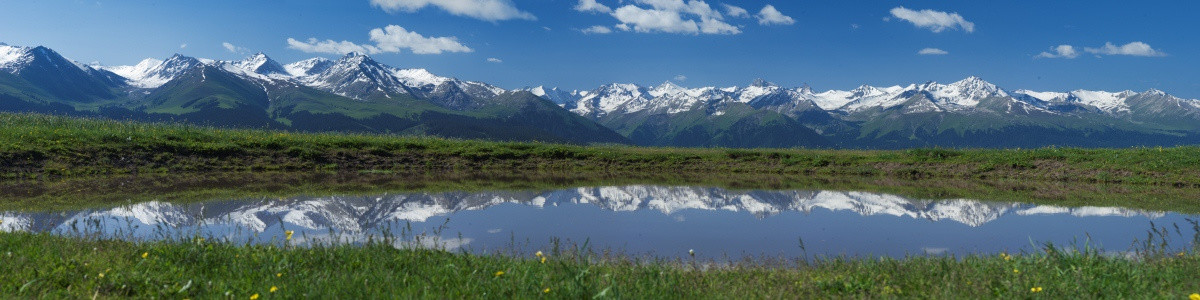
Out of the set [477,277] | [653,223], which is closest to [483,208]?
[653,223]

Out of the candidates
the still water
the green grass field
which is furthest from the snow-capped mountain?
the green grass field

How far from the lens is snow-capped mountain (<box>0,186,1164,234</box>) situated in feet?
57.3

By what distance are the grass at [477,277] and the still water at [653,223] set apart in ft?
7.95

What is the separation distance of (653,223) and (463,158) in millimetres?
29853

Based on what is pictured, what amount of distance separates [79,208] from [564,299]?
20720 mm

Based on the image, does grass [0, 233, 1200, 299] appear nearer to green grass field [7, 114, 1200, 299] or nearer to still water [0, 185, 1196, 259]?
green grass field [7, 114, 1200, 299]

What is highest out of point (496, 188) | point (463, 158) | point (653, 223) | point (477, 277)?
point (477, 277)

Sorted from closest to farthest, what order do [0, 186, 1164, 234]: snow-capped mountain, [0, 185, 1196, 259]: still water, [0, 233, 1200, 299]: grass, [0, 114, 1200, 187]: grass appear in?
[0, 233, 1200, 299]: grass → [0, 185, 1196, 259]: still water → [0, 186, 1164, 234]: snow-capped mountain → [0, 114, 1200, 187]: grass

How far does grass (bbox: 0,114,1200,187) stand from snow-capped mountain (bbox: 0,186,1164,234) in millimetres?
15288

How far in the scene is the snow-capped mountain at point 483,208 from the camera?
57.3 ft

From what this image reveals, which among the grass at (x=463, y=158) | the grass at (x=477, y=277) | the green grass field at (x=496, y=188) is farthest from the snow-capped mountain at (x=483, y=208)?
the grass at (x=463, y=158)

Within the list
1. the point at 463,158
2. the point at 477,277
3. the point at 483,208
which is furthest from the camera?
the point at 463,158

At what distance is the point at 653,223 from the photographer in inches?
739

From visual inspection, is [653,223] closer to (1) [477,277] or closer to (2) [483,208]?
(2) [483,208]
